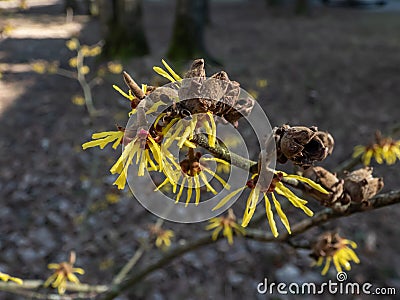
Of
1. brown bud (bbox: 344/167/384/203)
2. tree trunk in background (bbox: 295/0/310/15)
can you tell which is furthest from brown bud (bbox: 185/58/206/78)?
tree trunk in background (bbox: 295/0/310/15)

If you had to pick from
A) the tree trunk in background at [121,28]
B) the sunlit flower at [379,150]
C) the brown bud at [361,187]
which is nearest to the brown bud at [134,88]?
Result: the brown bud at [361,187]

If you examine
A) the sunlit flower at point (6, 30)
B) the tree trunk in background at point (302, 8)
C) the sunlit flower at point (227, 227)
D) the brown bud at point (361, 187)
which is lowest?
the tree trunk in background at point (302, 8)

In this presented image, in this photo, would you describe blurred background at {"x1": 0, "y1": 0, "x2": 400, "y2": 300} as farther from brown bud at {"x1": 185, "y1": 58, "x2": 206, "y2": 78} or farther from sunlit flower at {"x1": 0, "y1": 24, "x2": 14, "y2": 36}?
brown bud at {"x1": 185, "y1": 58, "x2": 206, "y2": 78}

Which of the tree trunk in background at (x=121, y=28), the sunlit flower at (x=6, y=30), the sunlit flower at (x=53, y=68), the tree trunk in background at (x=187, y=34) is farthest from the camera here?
the tree trunk in background at (x=121, y=28)

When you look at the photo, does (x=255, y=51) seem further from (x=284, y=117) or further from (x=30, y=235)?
(x=30, y=235)

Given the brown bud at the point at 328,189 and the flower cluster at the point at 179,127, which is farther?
the brown bud at the point at 328,189

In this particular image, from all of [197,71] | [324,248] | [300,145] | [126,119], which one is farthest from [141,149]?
[126,119]

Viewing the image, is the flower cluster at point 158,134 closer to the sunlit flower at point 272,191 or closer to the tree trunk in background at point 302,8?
the sunlit flower at point 272,191
